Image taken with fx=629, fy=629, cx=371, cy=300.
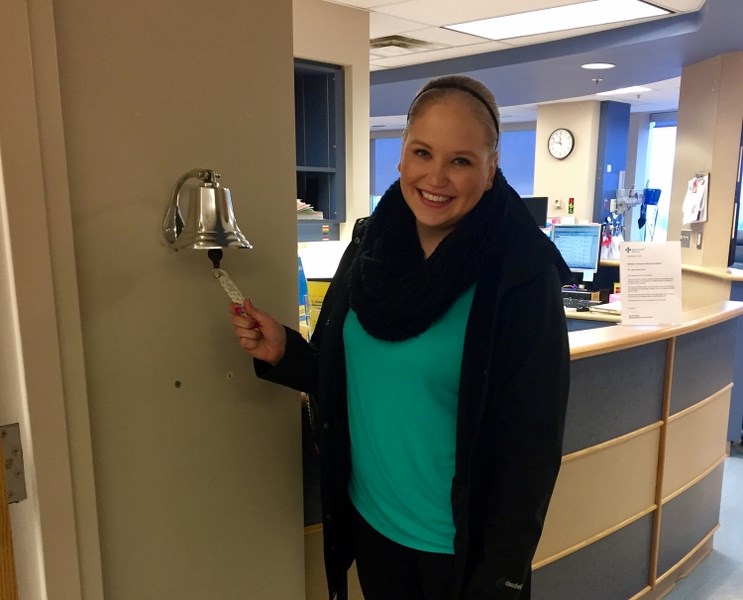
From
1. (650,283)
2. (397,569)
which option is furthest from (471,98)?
(650,283)

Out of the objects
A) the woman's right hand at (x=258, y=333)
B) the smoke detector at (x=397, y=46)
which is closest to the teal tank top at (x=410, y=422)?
the woman's right hand at (x=258, y=333)

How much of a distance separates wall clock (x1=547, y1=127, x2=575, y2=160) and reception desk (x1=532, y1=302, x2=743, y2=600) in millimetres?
5704

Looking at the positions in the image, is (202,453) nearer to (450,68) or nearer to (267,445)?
(267,445)

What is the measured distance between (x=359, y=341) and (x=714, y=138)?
4.19 metres

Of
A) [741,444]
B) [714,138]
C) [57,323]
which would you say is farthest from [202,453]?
[714,138]

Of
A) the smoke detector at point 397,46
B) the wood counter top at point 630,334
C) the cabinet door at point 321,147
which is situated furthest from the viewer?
the smoke detector at point 397,46

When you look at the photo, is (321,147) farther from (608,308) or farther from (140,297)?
(140,297)

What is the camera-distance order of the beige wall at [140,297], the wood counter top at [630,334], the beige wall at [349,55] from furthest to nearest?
the beige wall at [349,55] < the wood counter top at [630,334] < the beige wall at [140,297]

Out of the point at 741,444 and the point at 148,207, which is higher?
the point at 148,207

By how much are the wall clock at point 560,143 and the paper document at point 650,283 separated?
20.0ft

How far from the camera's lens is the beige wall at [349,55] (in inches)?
142

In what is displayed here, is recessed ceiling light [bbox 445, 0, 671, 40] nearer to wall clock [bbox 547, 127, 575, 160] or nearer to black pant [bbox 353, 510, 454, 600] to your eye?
black pant [bbox 353, 510, 454, 600]

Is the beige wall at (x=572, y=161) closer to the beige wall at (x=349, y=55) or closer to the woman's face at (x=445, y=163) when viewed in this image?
the beige wall at (x=349, y=55)

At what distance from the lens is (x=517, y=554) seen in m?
1.08
